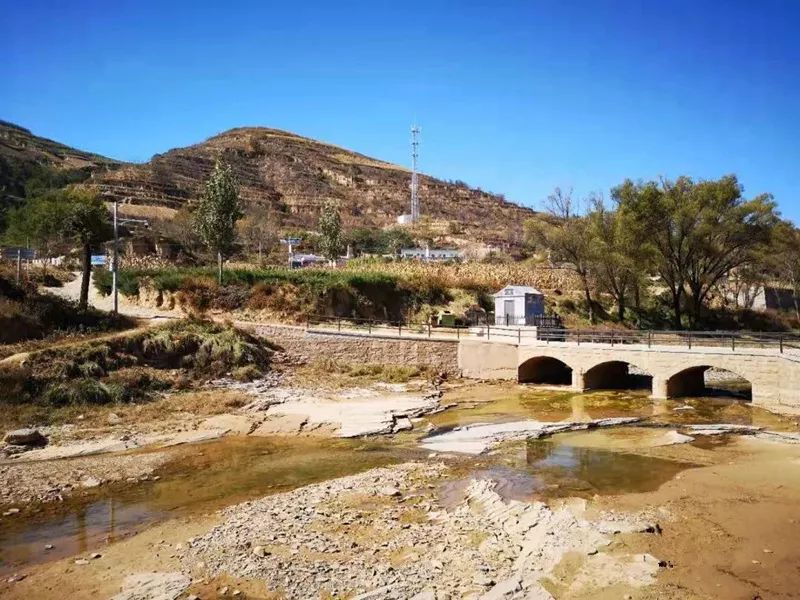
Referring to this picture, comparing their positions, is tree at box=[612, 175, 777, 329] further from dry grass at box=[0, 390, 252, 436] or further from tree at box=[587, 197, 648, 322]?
dry grass at box=[0, 390, 252, 436]

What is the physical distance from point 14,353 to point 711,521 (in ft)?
83.4

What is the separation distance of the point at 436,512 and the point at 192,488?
6593mm

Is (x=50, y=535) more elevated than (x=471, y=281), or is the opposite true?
(x=471, y=281)

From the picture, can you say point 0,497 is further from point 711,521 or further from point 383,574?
point 711,521

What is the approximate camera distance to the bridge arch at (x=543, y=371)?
31.0m

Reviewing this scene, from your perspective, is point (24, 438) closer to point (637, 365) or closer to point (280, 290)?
point (280, 290)

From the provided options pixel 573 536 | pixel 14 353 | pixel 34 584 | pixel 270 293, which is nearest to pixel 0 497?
pixel 34 584

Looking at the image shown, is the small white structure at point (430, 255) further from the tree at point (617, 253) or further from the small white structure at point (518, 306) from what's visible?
the small white structure at point (518, 306)

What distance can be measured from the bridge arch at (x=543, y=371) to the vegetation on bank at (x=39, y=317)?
20911 mm

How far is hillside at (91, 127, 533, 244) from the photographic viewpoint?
86062 millimetres

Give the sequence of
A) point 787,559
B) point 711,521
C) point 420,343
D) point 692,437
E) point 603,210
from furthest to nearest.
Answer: point 603,210, point 420,343, point 692,437, point 711,521, point 787,559

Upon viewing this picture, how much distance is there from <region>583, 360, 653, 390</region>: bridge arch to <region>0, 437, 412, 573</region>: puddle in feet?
43.9

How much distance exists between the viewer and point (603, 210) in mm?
45281

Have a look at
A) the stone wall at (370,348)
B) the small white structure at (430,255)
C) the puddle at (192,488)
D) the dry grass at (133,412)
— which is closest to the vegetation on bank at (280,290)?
the stone wall at (370,348)
